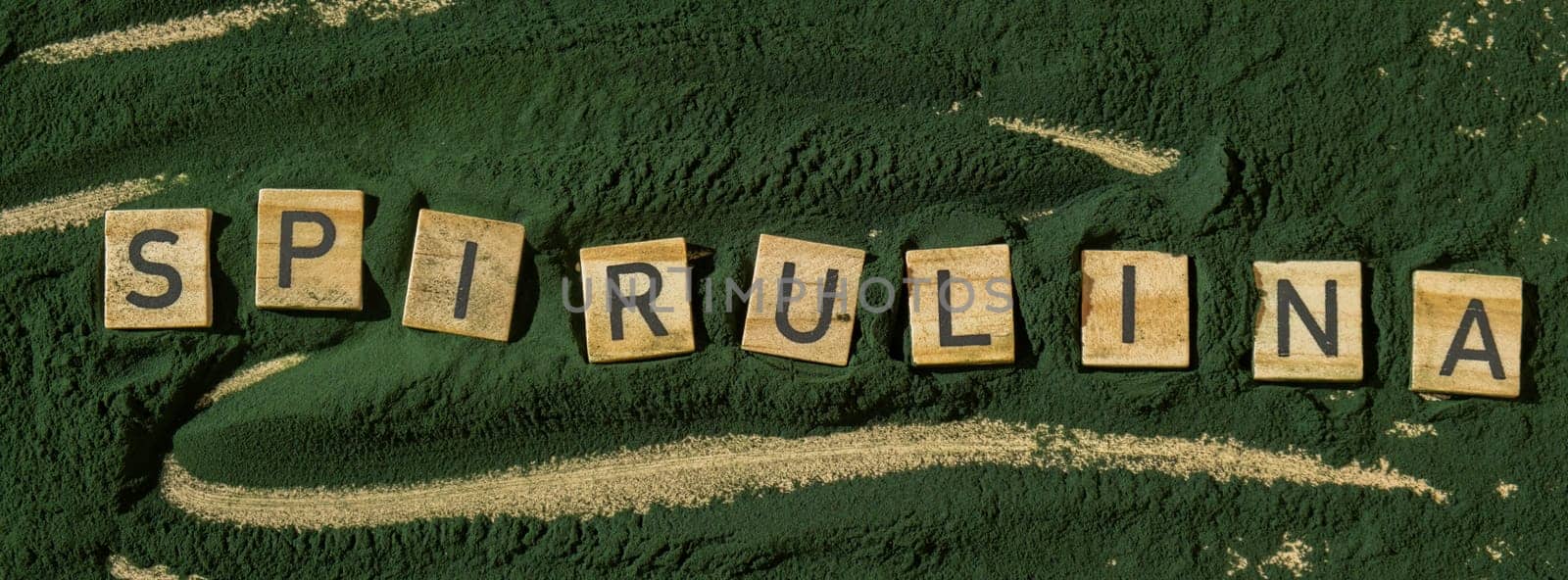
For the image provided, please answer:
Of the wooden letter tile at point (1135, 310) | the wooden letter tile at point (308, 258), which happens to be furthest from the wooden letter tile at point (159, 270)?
the wooden letter tile at point (1135, 310)

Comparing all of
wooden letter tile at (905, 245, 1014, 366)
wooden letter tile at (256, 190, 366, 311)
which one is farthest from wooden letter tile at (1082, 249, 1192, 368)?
wooden letter tile at (256, 190, 366, 311)

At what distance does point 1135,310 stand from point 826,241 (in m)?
1.95

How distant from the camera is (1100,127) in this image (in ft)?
20.8

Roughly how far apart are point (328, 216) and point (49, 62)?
227 cm

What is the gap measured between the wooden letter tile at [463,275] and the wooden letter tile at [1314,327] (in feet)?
15.3

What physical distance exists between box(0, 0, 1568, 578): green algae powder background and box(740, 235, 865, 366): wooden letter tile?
5.4 inches

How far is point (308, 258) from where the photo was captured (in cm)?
615

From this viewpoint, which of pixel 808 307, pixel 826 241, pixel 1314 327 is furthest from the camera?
pixel 826 241

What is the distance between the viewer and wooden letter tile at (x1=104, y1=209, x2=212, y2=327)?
6.19 metres

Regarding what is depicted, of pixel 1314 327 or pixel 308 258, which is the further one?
pixel 308 258

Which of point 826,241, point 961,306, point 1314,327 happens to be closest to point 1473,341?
point 1314,327

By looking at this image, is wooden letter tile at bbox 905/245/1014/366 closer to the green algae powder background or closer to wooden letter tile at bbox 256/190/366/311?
the green algae powder background

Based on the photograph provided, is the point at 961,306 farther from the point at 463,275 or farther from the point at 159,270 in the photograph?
the point at 159,270

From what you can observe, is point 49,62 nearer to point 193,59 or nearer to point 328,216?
point 193,59
